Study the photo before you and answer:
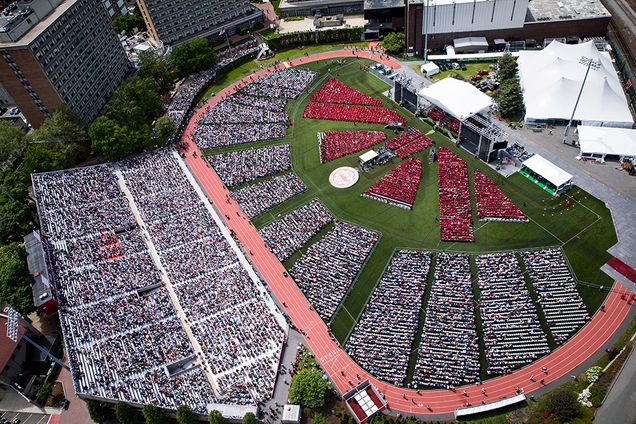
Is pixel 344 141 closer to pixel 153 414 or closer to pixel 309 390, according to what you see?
pixel 309 390

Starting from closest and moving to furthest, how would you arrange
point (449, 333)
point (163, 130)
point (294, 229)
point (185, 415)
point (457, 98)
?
1. point (185, 415)
2. point (449, 333)
3. point (294, 229)
4. point (457, 98)
5. point (163, 130)

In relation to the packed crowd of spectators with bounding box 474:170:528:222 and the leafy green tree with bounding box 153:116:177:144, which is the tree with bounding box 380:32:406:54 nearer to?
the packed crowd of spectators with bounding box 474:170:528:222

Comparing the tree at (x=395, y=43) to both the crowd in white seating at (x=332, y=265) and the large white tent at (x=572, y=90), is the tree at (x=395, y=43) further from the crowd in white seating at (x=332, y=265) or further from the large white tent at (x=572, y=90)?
the crowd in white seating at (x=332, y=265)

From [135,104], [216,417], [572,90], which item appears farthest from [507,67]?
[216,417]

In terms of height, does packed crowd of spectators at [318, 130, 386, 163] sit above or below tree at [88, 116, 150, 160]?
below

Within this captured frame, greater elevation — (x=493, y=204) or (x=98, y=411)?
(x=98, y=411)

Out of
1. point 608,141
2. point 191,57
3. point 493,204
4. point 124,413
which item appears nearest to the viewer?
point 124,413

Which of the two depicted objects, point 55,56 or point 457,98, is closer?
point 457,98

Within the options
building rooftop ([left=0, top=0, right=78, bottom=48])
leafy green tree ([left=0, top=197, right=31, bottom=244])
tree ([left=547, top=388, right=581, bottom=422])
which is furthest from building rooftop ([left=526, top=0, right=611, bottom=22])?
leafy green tree ([left=0, top=197, right=31, bottom=244])
